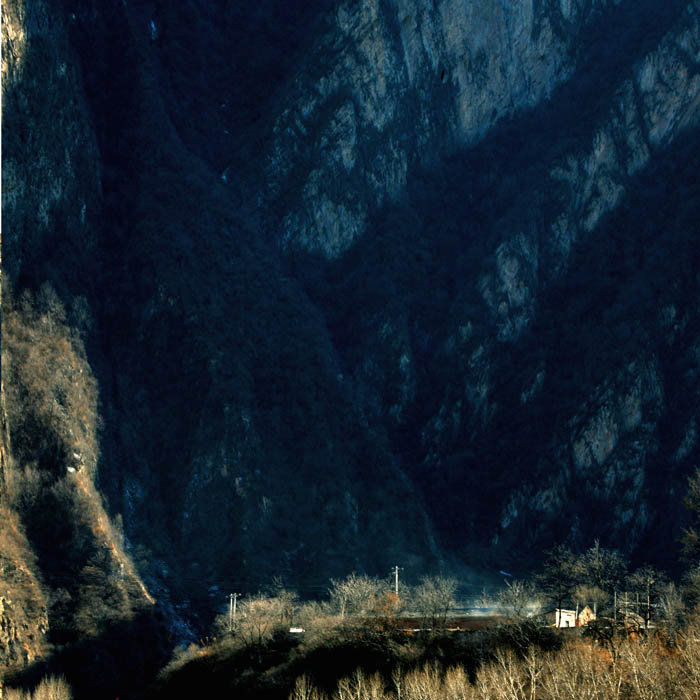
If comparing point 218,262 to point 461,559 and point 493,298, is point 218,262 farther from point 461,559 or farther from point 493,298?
point 461,559

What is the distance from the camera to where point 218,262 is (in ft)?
532

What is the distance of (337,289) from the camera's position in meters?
172

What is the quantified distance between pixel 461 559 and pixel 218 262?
46558mm

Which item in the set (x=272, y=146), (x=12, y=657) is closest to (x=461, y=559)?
(x=12, y=657)

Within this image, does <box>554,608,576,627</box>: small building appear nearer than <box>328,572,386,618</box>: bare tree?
Yes

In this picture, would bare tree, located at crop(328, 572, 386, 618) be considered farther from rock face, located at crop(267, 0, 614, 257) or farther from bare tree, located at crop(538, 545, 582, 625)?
rock face, located at crop(267, 0, 614, 257)

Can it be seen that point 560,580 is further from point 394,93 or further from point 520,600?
point 394,93

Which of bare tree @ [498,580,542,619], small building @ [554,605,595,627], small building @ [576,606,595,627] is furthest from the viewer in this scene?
bare tree @ [498,580,542,619]

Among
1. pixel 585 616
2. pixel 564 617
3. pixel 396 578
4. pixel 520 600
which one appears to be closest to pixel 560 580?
pixel 520 600

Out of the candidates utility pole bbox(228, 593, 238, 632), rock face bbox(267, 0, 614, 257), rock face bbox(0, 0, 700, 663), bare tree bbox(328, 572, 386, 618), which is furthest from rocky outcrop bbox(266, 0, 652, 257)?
utility pole bbox(228, 593, 238, 632)

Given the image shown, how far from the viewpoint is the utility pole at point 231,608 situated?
394 feet

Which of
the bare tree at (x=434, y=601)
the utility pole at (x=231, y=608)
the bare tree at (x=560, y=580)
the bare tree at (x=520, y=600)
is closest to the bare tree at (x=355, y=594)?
the bare tree at (x=434, y=601)

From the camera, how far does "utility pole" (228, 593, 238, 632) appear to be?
120238mm

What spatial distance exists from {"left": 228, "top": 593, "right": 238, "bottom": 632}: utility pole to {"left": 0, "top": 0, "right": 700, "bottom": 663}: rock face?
2.55 meters
